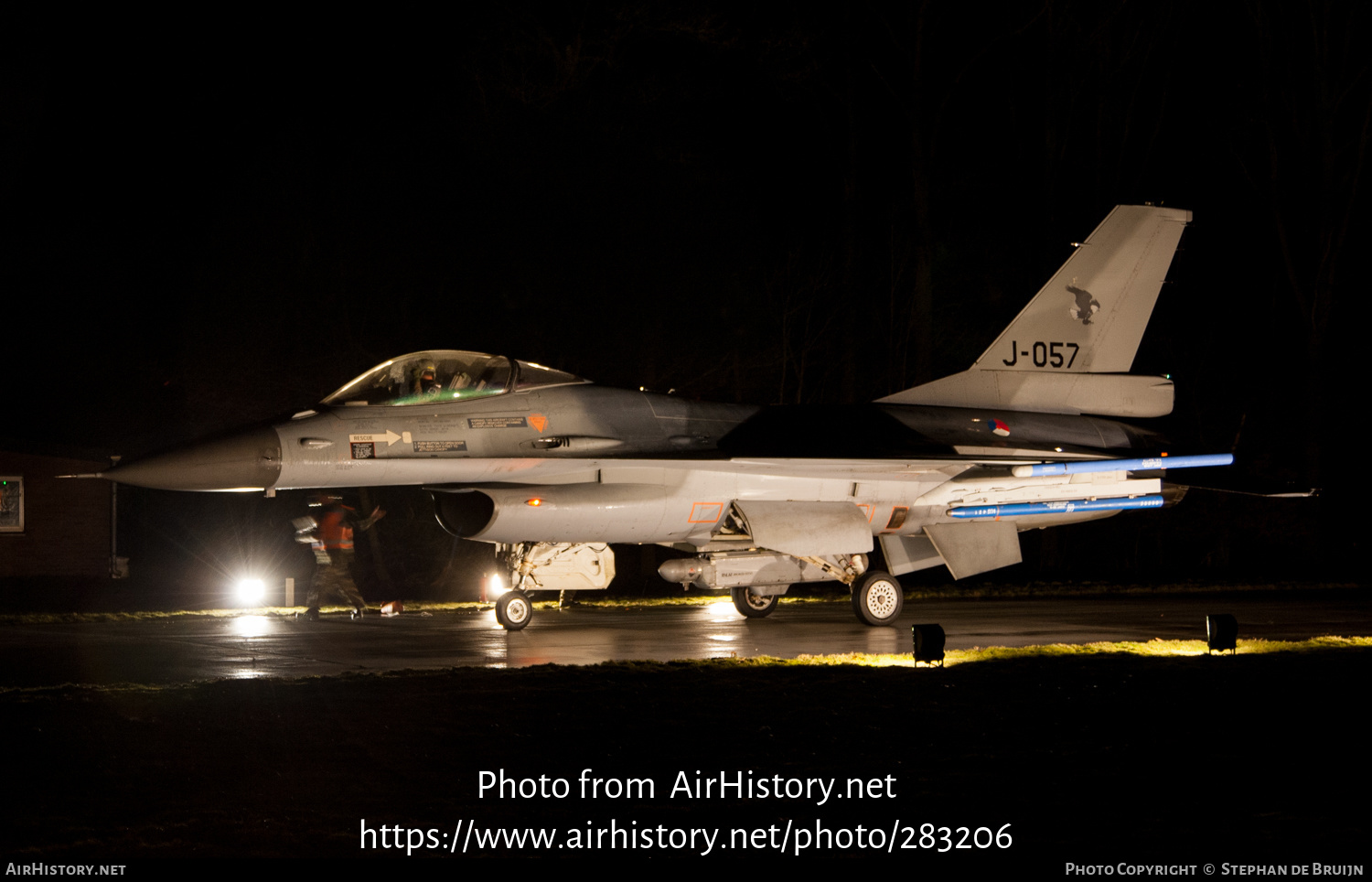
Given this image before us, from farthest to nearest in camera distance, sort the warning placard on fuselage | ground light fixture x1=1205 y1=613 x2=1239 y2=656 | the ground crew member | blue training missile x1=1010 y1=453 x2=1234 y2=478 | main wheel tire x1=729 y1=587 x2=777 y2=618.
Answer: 1. main wheel tire x1=729 y1=587 x2=777 y2=618
2. the ground crew member
3. blue training missile x1=1010 y1=453 x2=1234 y2=478
4. the warning placard on fuselage
5. ground light fixture x1=1205 y1=613 x2=1239 y2=656

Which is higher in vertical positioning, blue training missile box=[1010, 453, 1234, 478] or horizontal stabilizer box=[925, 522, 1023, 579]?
blue training missile box=[1010, 453, 1234, 478]

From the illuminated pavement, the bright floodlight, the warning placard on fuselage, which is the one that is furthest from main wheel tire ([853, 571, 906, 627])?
the bright floodlight

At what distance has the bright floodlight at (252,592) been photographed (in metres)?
19.7

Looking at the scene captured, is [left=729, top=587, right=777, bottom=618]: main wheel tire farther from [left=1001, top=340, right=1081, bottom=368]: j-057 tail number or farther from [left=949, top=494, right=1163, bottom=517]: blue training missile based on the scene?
[left=1001, top=340, right=1081, bottom=368]: j-057 tail number

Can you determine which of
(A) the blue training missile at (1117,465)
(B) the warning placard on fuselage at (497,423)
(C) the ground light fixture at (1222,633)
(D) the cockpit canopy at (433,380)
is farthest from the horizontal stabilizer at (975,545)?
(D) the cockpit canopy at (433,380)

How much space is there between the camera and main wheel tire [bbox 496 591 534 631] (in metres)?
12.3

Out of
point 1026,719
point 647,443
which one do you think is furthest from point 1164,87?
point 1026,719

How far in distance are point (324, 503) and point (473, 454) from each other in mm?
3026

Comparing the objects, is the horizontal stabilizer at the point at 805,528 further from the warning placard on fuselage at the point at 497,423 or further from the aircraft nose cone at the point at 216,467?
the aircraft nose cone at the point at 216,467

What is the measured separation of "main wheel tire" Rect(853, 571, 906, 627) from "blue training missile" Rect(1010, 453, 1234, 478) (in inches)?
75.8

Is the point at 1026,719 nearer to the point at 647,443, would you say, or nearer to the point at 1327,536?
the point at 647,443

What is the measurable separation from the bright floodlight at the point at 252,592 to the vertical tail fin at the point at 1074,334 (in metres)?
11.2

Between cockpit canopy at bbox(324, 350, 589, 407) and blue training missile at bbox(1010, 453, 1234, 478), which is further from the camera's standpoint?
blue training missile at bbox(1010, 453, 1234, 478)

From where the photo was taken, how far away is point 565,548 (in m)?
13.2
